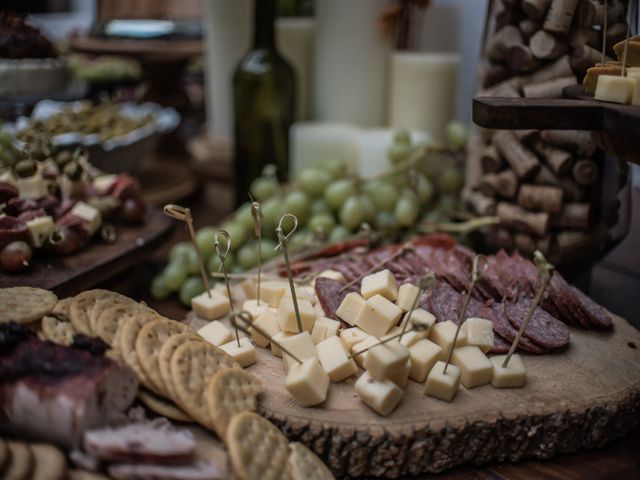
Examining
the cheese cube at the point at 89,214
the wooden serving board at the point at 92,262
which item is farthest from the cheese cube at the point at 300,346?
the cheese cube at the point at 89,214

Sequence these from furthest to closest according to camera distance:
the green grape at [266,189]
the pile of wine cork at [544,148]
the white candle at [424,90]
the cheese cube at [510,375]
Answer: the white candle at [424,90], the green grape at [266,189], the pile of wine cork at [544,148], the cheese cube at [510,375]

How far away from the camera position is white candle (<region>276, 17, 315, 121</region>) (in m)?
1.83

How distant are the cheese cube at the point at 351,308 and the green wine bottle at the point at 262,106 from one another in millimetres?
862

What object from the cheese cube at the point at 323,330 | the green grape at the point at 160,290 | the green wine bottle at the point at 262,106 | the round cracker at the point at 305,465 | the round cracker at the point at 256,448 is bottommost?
the green grape at the point at 160,290

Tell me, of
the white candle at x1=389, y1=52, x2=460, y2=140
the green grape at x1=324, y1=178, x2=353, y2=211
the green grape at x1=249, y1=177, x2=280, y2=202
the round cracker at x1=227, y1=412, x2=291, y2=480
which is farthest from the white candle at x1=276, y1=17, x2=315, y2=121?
the round cracker at x1=227, y1=412, x2=291, y2=480

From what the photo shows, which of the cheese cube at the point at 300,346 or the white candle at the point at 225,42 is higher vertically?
the white candle at the point at 225,42

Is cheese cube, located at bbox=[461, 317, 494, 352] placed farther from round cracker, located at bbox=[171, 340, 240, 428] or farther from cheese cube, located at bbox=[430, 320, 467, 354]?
round cracker, located at bbox=[171, 340, 240, 428]

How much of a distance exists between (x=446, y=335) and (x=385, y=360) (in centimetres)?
14

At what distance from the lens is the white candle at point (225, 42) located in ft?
6.26

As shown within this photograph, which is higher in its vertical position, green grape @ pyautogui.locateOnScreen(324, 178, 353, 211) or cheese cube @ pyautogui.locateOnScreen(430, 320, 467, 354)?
green grape @ pyautogui.locateOnScreen(324, 178, 353, 211)

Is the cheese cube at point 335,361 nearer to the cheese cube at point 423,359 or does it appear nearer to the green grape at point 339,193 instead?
the cheese cube at point 423,359

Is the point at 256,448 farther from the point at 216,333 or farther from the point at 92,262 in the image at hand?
the point at 92,262

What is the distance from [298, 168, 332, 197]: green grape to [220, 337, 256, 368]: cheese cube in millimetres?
570

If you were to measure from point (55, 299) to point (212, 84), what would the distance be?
1307 mm
